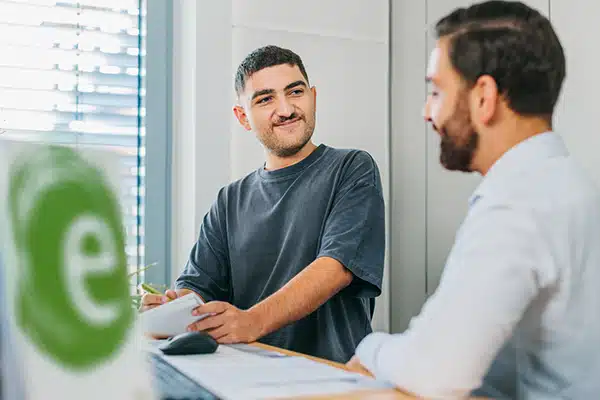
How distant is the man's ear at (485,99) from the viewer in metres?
1.11

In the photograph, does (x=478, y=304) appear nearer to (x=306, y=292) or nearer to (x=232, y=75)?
(x=306, y=292)

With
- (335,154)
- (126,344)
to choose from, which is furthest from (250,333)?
(126,344)

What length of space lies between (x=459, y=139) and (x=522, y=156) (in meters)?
0.12

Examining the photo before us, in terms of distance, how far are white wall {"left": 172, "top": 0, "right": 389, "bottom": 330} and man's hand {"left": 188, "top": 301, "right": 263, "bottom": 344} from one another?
108 centimetres

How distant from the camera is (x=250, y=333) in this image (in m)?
1.66

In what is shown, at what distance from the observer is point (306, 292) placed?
1.78 meters

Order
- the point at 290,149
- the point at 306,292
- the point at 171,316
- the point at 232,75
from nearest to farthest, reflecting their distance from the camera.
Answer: the point at 171,316, the point at 306,292, the point at 290,149, the point at 232,75

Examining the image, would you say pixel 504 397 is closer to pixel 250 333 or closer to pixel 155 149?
pixel 250 333

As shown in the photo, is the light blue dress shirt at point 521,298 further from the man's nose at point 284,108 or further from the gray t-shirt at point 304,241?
the man's nose at point 284,108

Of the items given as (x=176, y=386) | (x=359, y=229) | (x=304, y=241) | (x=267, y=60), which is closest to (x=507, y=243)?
(x=176, y=386)

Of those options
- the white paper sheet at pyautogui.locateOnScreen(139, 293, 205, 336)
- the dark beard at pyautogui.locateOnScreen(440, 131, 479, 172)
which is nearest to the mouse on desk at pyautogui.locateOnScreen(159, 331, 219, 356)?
the white paper sheet at pyautogui.locateOnScreen(139, 293, 205, 336)

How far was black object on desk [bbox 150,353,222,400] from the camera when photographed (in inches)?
39.6

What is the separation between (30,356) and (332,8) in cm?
252

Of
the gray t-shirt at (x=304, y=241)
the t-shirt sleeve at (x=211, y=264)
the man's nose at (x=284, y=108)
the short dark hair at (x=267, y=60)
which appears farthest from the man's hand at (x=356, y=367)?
the short dark hair at (x=267, y=60)
